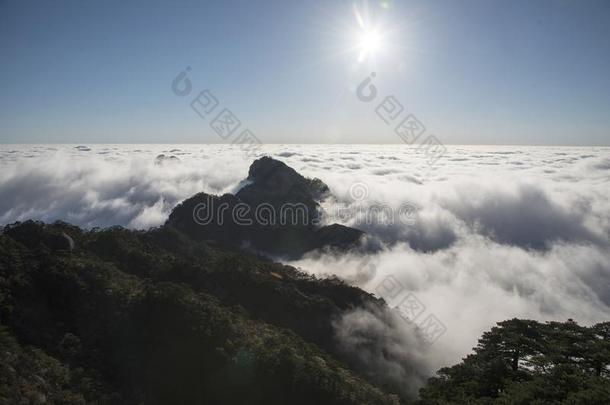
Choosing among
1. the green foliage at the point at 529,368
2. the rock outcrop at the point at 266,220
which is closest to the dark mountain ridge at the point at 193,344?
the green foliage at the point at 529,368

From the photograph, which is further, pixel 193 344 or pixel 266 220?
pixel 266 220

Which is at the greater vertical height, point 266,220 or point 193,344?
point 266,220

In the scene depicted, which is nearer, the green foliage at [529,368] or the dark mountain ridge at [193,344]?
the green foliage at [529,368]

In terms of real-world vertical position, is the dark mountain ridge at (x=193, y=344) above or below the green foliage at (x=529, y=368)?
below

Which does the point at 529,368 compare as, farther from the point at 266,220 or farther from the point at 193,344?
the point at 266,220

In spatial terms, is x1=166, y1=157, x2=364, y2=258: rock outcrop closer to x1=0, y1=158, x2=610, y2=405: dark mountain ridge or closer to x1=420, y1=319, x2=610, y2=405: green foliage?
x1=0, y1=158, x2=610, y2=405: dark mountain ridge

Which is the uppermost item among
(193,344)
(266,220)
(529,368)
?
(266,220)

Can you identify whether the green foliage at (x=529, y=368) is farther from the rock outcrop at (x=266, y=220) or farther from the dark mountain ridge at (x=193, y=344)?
the rock outcrop at (x=266, y=220)

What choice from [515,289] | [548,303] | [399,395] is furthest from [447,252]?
[399,395]

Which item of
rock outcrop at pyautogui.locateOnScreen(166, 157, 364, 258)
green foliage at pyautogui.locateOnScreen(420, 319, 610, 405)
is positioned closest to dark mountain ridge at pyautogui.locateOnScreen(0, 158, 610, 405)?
green foliage at pyautogui.locateOnScreen(420, 319, 610, 405)

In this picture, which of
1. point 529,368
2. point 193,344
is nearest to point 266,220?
Result: point 193,344

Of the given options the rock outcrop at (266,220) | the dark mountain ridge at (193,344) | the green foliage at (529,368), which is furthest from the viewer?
the rock outcrop at (266,220)
